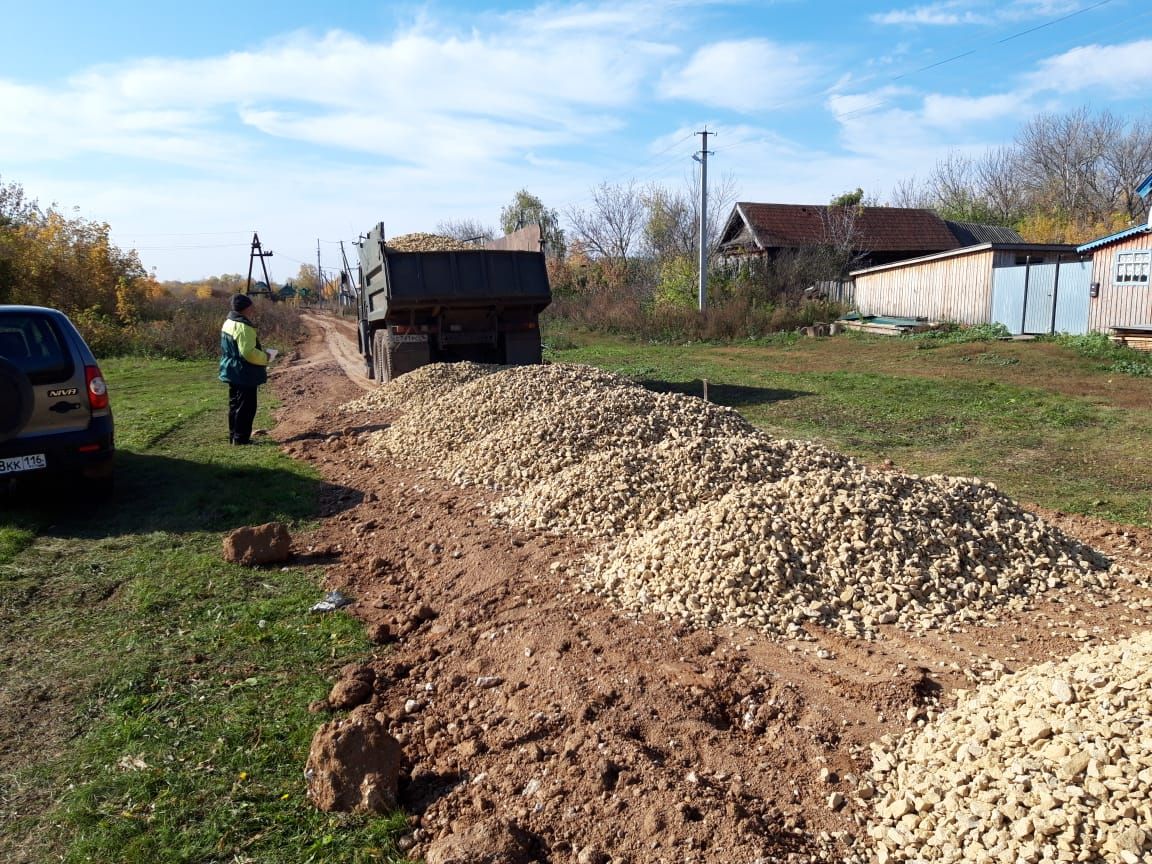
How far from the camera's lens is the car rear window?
6.69m

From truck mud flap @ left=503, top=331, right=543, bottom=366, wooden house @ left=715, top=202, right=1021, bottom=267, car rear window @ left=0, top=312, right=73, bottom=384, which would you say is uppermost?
wooden house @ left=715, top=202, right=1021, bottom=267

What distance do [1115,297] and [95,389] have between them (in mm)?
21170

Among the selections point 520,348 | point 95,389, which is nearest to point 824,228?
point 520,348

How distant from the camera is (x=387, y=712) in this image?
3756 millimetres

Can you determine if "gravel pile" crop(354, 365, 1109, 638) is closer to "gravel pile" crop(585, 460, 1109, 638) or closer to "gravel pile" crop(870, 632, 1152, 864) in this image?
"gravel pile" crop(585, 460, 1109, 638)

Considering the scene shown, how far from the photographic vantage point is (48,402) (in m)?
6.72

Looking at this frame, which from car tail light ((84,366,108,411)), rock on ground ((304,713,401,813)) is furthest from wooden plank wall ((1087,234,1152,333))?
rock on ground ((304,713,401,813))

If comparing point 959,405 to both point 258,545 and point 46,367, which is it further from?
point 46,367

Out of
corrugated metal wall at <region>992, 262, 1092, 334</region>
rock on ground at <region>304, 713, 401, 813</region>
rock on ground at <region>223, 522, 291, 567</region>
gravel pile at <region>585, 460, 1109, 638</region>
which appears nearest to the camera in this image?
rock on ground at <region>304, 713, 401, 813</region>

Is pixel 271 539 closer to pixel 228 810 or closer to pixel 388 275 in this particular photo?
pixel 228 810

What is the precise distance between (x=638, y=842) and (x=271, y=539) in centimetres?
386

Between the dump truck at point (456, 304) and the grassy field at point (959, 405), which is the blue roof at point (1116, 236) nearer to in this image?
the grassy field at point (959, 405)

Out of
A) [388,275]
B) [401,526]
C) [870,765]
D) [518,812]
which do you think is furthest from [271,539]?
[388,275]

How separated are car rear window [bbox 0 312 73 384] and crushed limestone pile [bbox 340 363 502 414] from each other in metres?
4.55
